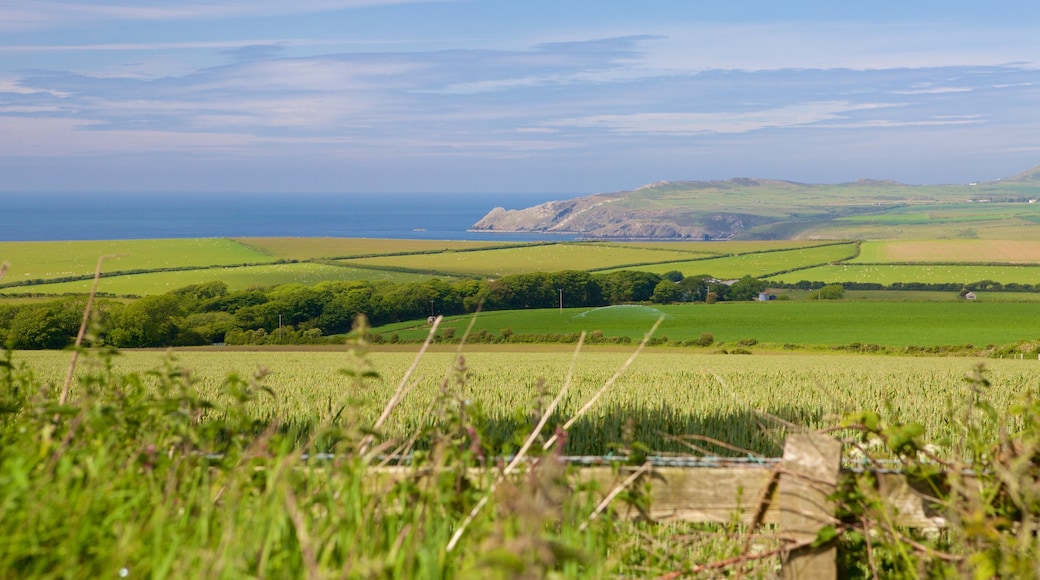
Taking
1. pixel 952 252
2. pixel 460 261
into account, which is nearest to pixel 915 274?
pixel 952 252

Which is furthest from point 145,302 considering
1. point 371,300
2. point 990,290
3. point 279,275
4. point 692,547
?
point 990,290

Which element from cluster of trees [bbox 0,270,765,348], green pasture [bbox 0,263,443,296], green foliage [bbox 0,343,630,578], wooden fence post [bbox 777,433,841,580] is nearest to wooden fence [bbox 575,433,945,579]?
wooden fence post [bbox 777,433,841,580]

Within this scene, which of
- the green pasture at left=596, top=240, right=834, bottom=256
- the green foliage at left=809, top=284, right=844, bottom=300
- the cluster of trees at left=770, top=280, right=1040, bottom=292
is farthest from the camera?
the green pasture at left=596, top=240, right=834, bottom=256

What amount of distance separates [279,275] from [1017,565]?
94548 mm

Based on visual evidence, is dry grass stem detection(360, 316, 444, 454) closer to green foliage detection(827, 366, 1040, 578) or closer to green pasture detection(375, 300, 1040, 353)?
green foliage detection(827, 366, 1040, 578)

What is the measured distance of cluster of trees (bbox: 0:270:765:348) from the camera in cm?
5216

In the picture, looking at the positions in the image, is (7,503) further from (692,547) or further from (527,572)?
(692,547)

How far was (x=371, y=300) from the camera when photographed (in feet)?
220

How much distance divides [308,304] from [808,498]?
211 ft

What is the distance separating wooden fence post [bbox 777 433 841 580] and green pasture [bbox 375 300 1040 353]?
49205mm

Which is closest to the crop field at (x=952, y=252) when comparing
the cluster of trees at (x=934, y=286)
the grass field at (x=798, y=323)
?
the cluster of trees at (x=934, y=286)

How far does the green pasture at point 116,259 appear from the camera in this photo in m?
97.3

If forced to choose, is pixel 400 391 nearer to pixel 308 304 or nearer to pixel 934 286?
pixel 308 304

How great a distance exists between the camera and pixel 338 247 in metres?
128
